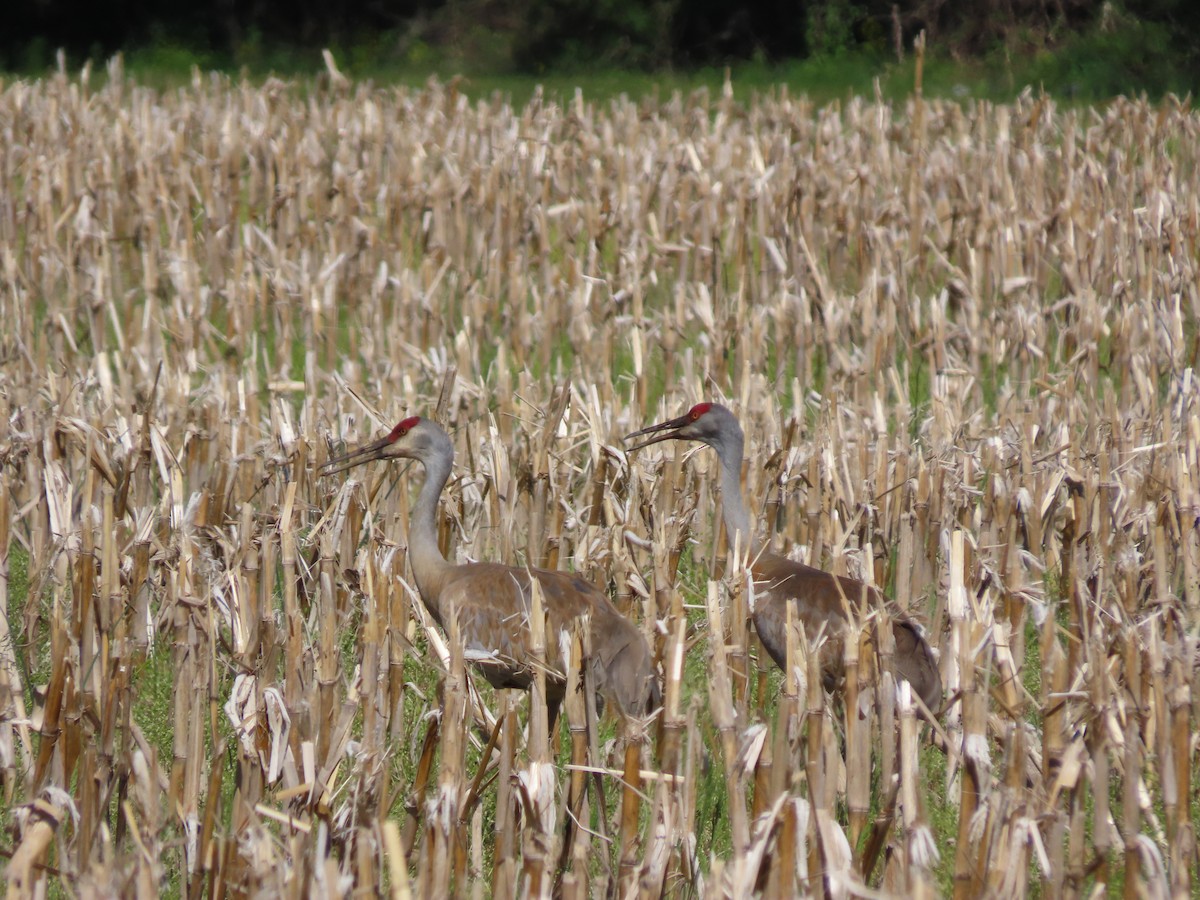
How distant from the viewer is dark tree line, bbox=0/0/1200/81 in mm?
28297

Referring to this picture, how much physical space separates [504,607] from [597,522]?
904 millimetres

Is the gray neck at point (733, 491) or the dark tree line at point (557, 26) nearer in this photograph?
the gray neck at point (733, 491)

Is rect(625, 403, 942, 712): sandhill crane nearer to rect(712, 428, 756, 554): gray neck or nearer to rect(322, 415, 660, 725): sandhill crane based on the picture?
rect(712, 428, 756, 554): gray neck

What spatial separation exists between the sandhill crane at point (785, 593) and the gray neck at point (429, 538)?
69 centimetres

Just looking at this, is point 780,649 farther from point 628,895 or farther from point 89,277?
point 89,277

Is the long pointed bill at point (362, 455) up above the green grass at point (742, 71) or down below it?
below

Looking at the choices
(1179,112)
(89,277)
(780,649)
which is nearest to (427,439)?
(780,649)

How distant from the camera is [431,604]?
504cm

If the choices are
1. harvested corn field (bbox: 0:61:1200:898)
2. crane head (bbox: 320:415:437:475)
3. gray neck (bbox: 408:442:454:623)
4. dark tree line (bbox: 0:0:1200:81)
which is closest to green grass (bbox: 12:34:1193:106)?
dark tree line (bbox: 0:0:1200:81)

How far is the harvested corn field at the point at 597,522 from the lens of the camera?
10.7ft

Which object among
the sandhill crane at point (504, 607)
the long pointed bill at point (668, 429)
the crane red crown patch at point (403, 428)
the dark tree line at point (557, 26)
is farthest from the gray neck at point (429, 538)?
the dark tree line at point (557, 26)

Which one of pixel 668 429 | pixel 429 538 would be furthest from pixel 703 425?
pixel 429 538

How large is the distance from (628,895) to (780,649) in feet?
5.64

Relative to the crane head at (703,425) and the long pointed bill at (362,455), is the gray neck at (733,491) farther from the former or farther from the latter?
the long pointed bill at (362,455)
